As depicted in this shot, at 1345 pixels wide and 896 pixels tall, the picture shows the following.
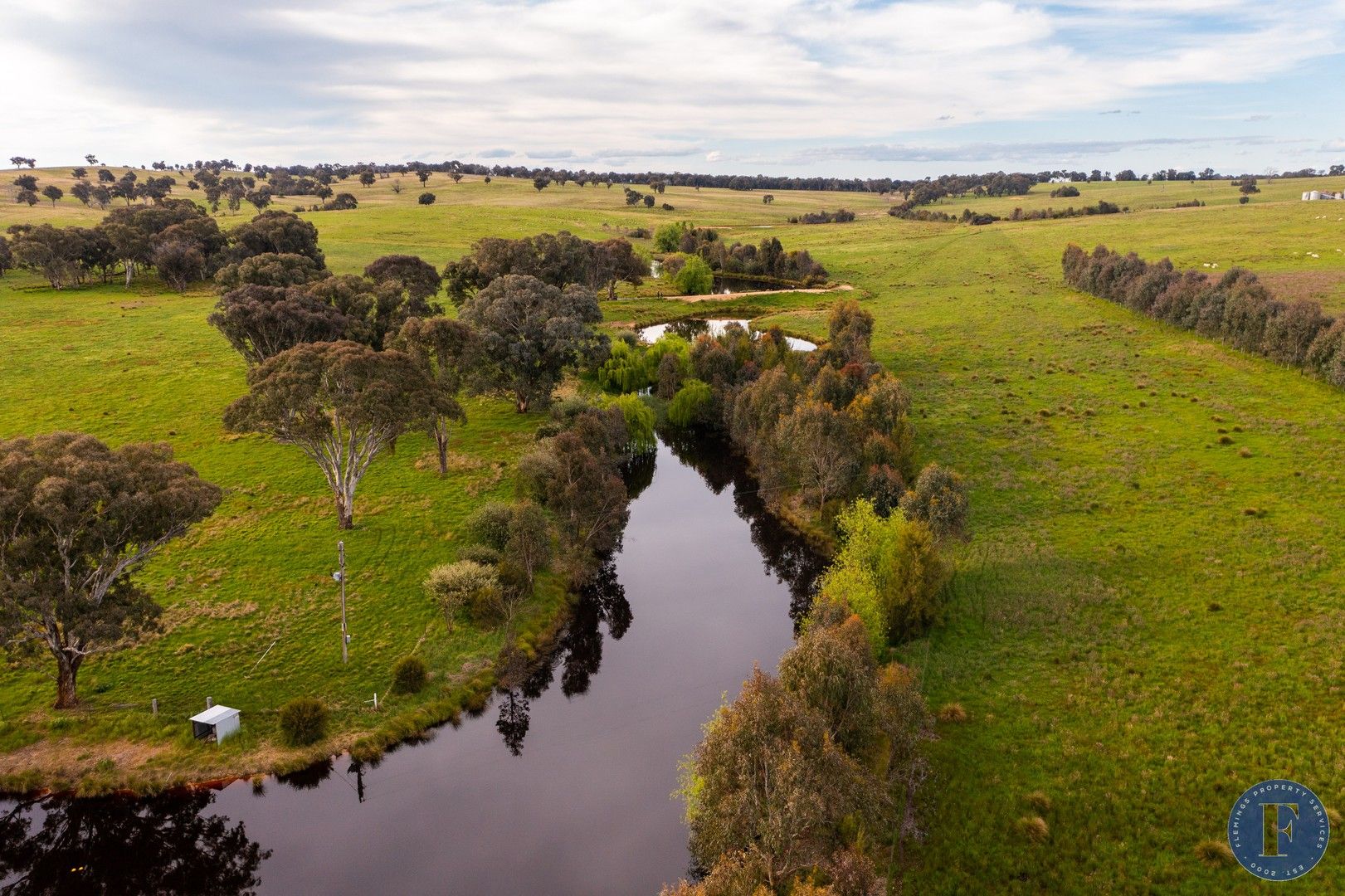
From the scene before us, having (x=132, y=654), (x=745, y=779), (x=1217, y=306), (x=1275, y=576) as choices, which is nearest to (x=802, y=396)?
(x=1275, y=576)

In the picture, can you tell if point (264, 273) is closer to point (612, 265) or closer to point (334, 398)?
point (334, 398)

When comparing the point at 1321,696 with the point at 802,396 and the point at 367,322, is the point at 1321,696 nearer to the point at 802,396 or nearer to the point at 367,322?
the point at 802,396

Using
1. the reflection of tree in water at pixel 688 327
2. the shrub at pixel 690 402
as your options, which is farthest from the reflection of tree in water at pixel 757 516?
the reflection of tree in water at pixel 688 327

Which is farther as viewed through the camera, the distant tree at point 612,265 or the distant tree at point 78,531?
the distant tree at point 612,265

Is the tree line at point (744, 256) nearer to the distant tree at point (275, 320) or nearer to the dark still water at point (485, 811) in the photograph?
the distant tree at point (275, 320)

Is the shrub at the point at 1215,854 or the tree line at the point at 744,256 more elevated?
the tree line at the point at 744,256

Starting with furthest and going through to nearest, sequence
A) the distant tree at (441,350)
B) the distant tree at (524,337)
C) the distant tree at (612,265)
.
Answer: the distant tree at (612,265) → the distant tree at (524,337) → the distant tree at (441,350)

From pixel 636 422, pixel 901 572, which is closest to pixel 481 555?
pixel 901 572
